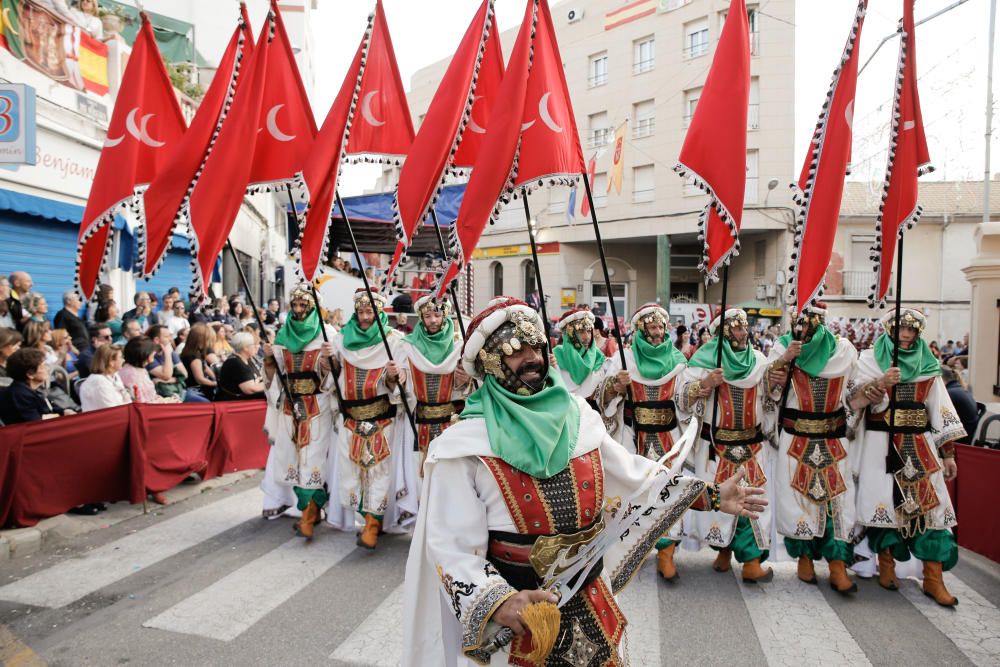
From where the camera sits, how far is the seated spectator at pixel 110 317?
30.3 feet

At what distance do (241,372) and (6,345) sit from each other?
2.46m

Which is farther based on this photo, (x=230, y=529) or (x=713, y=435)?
(x=230, y=529)

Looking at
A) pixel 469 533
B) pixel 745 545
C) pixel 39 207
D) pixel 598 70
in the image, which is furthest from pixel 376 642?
pixel 598 70

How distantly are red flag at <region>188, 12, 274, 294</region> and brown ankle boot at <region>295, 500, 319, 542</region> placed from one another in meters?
2.24

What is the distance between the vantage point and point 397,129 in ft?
20.0

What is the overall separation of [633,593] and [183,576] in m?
3.37

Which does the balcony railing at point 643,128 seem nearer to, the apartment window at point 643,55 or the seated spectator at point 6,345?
the apartment window at point 643,55

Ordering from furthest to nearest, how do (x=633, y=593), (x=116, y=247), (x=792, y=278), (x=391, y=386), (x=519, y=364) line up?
(x=116, y=247)
(x=391, y=386)
(x=633, y=593)
(x=792, y=278)
(x=519, y=364)

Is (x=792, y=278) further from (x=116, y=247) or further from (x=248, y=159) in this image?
(x=116, y=247)

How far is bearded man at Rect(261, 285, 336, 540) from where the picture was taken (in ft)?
20.2

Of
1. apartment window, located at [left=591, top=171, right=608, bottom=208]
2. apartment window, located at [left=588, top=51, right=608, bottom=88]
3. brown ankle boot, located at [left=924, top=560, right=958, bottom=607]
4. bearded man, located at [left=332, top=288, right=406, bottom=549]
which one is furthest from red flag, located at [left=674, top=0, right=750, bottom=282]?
apartment window, located at [left=588, top=51, right=608, bottom=88]

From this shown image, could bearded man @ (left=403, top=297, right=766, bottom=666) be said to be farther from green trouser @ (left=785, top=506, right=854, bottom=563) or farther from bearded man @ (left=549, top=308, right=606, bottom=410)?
bearded man @ (left=549, top=308, right=606, bottom=410)

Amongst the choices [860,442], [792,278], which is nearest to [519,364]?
[792,278]

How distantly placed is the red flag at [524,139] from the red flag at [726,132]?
89 centimetres
